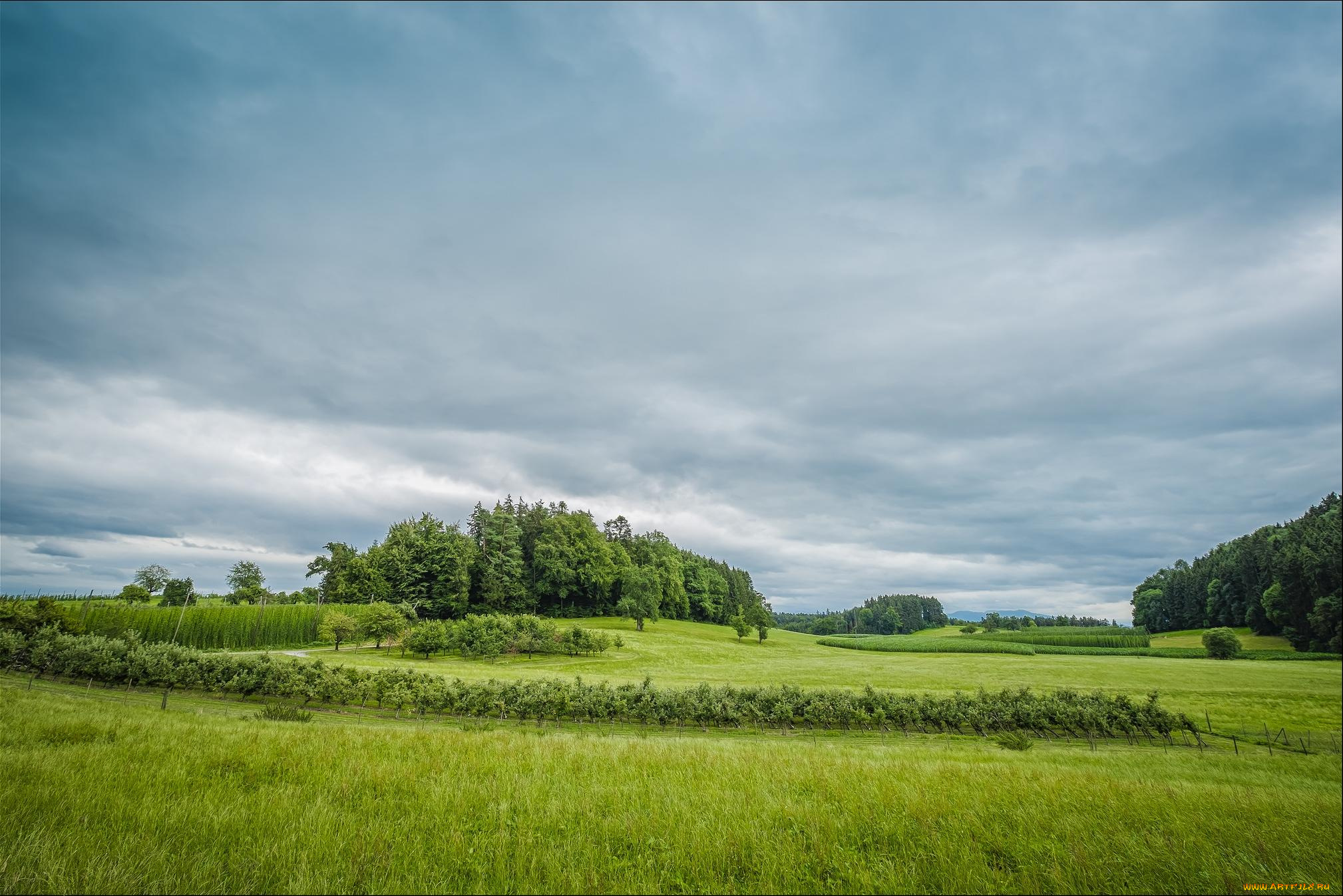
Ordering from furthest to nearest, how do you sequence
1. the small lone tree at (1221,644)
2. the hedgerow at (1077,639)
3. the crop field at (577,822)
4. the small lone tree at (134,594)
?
the small lone tree at (134,594) → the hedgerow at (1077,639) → the small lone tree at (1221,644) → the crop field at (577,822)

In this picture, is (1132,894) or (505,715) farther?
(505,715)

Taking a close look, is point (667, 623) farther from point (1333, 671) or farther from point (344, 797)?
point (344, 797)

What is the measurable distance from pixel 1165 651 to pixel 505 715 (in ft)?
197

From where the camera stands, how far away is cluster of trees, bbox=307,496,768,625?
7950 centimetres

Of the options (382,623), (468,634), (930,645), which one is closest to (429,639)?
(468,634)

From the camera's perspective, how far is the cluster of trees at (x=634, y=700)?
2553cm

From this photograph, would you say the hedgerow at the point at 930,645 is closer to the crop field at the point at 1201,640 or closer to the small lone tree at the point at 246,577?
the crop field at the point at 1201,640

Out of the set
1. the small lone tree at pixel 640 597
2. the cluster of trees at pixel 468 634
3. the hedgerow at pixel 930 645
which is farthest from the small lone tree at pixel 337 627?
the hedgerow at pixel 930 645

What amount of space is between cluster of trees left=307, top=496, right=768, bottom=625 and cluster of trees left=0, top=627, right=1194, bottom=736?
169 ft

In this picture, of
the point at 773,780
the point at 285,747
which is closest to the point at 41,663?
the point at 285,747

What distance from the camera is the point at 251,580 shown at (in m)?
108

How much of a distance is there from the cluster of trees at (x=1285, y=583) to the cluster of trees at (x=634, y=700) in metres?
6.94

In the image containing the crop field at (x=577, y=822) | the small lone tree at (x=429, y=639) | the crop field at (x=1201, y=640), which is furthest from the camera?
the small lone tree at (x=429, y=639)

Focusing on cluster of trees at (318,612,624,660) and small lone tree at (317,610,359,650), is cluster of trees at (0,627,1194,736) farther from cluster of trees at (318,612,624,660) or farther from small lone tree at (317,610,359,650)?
small lone tree at (317,610,359,650)
